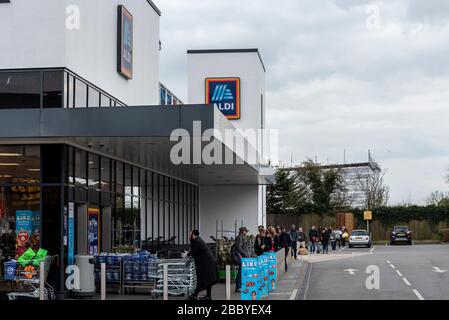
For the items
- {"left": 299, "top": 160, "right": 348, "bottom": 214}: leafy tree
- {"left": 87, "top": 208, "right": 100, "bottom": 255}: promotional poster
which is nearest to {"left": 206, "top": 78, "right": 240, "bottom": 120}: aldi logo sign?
{"left": 299, "top": 160, "right": 348, "bottom": 214}: leafy tree

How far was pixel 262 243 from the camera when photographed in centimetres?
2586

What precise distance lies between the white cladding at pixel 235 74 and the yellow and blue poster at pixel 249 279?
30530 mm

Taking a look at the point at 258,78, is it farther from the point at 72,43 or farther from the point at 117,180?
the point at 72,43

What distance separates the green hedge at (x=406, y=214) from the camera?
7056 centimetres

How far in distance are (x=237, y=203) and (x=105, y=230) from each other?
20.4 m

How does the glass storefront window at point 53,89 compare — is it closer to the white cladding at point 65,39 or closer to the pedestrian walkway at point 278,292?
the white cladding at point 65,39

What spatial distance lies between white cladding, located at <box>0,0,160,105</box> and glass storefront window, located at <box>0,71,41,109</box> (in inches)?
11.0

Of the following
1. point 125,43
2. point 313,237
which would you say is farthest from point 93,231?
point 313,237

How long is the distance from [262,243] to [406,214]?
1896 inches

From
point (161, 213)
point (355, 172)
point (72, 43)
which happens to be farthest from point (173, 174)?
point (355, 172)

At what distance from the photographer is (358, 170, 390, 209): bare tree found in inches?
3588

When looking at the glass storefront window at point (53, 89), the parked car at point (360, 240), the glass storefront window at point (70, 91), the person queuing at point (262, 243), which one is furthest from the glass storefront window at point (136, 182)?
the parked car at point (360, 240)

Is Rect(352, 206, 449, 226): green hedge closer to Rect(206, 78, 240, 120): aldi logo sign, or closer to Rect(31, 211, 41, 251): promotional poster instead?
Rect(206, 78, 240, 120): aldi logo sign
